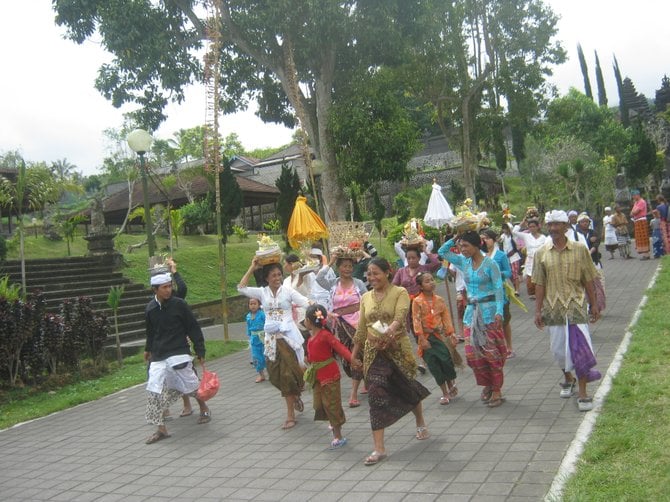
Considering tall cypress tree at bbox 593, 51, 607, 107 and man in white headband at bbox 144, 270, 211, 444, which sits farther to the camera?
tall cypress tree at bbox 593, 51, 607, 107

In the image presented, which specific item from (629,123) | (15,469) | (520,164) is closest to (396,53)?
(15,469)

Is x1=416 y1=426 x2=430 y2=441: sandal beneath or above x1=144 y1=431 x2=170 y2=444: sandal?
beneath

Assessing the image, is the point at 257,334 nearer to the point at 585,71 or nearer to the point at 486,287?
the point at 486,287

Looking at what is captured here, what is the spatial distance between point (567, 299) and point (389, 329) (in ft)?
6.22

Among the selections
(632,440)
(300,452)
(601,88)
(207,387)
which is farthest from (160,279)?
(601,88)

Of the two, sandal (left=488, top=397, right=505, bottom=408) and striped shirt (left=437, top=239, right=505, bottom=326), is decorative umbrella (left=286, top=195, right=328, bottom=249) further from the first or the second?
sandal (left=488, top=397, right=505, bottom=408)

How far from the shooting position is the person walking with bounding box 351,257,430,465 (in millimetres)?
5859

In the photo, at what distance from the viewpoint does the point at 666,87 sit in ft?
160

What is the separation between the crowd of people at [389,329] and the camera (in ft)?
20.1

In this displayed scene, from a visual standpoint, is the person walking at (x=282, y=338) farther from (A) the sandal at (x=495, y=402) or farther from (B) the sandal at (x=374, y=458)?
(A) the sandal at (x=495, y=402)

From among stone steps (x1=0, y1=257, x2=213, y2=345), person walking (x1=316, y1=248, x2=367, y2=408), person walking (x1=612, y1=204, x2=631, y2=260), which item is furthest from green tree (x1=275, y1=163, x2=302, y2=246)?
person walking (x1=316, y1=248, x2=367, y2=408)

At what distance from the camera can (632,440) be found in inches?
206

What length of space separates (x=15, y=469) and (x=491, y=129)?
31.7m

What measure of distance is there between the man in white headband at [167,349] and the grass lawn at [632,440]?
4.33 metres
